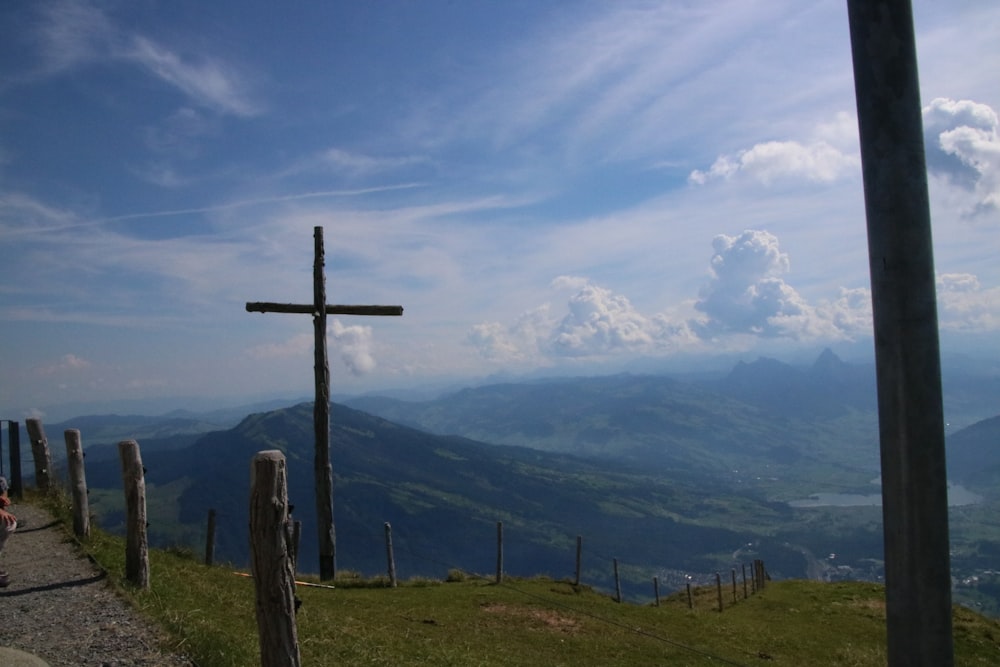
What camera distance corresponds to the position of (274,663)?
24.5 feet

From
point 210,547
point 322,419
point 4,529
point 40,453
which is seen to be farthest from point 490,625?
point 40,453

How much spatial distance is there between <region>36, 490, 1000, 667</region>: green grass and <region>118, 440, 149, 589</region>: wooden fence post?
324mm

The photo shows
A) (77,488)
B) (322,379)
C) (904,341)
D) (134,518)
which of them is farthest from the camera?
(322,379)

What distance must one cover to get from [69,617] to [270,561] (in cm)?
521

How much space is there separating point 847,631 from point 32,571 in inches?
1008

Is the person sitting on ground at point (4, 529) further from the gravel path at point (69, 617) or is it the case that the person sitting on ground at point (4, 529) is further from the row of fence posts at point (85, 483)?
the row of fence posts at point (85, 483)

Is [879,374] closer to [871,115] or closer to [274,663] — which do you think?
[871,115]

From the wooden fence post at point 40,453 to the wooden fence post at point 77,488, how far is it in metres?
4.61

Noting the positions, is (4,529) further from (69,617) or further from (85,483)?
(85,483)

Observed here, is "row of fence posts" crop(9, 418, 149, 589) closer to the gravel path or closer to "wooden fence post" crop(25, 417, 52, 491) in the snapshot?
"wooden fence post" crop(25, 417, 52, 491)

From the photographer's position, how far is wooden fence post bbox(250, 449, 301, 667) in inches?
295

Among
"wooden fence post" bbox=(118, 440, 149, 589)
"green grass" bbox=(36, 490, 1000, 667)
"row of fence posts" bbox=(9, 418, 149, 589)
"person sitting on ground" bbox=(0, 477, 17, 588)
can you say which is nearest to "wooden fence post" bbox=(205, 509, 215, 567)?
"green grass" bbox=(36, 490, 1000, 667)

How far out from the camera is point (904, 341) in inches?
124

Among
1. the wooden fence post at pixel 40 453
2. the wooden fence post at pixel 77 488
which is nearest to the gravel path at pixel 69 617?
the wooden fence post at pixel 77 488
